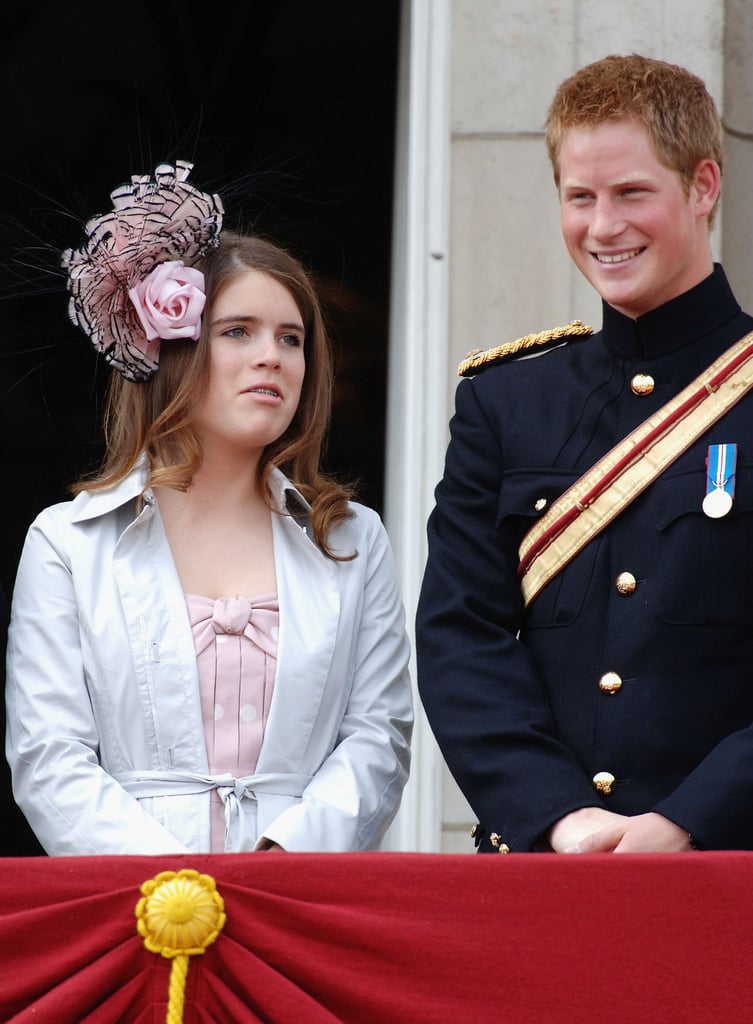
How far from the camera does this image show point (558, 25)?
4719mm

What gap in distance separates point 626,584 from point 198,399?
36.1 inches

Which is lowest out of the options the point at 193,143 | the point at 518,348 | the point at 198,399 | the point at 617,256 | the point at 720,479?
the point at 720,479

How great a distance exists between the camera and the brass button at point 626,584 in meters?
2.89

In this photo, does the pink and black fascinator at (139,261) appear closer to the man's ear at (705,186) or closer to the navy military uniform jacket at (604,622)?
the navy military uniform jacket at (604,622)

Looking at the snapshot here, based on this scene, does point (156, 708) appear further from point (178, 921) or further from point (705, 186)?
point (705, 186)

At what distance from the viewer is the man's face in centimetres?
293

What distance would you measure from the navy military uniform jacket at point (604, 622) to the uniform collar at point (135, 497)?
1.22 feet

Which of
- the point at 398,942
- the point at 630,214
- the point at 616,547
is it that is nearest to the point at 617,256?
the point at 630,214

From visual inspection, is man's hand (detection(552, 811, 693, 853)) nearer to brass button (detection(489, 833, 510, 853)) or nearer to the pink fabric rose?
brass button (detection(489, 833, 510, 853))

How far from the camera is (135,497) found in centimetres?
329

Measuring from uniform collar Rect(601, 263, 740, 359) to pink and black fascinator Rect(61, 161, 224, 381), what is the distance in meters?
0.82

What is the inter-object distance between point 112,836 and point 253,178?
60.9 inches

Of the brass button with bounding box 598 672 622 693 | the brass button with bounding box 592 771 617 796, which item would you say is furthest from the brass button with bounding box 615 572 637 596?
the brass button with bounding box 592 771 617 796

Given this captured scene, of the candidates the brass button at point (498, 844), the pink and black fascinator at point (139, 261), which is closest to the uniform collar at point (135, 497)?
the pink and black fascinator at point (139, 261)
